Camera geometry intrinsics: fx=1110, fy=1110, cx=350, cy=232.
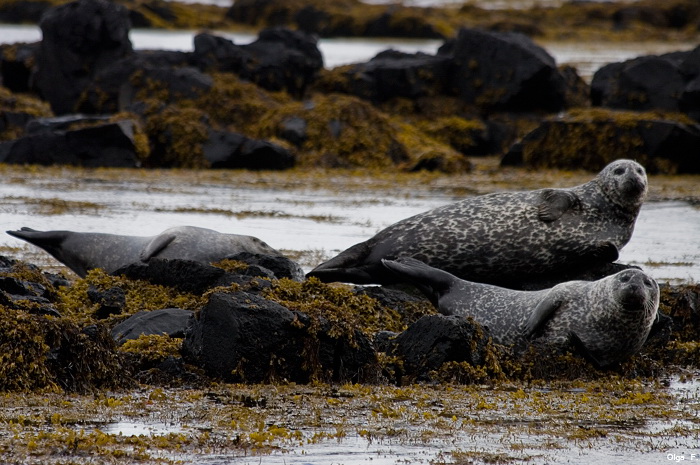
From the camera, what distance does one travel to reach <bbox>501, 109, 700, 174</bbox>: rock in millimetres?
17484

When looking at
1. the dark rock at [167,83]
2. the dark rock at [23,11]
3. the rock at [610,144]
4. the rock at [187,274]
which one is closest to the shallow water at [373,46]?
the dark rock at [23,11]

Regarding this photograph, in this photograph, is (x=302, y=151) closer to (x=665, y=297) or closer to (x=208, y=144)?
(x=208, y=144)

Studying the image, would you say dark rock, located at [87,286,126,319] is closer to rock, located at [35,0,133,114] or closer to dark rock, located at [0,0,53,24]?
rock, located at [35,0,133,114]

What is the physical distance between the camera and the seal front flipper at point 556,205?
8.38 metres

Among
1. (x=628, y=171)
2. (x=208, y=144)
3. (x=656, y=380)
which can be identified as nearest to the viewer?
(x=656, y=380)

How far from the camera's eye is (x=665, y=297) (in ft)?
Answer: 25.8

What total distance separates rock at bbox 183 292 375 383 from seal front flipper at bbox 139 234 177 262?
7.97ft

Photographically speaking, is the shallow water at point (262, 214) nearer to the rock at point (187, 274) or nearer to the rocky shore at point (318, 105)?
the rocky shore at point (318, 105)

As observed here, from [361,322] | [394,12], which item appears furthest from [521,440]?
[394,12]

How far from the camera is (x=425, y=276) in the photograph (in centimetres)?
777

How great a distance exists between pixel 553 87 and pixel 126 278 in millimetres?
15151

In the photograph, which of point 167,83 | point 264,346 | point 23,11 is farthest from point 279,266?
point 23,11

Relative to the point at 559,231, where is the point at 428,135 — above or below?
below

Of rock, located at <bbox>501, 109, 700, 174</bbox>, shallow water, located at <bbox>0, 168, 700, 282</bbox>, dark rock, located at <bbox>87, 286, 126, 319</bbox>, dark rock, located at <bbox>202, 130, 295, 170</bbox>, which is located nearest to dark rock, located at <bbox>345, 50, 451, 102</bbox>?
rock, located at <bbox>501, 109, 700, 174</bbox>
